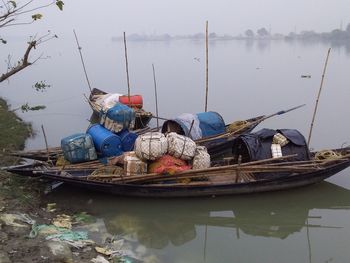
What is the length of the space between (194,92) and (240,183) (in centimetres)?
1433

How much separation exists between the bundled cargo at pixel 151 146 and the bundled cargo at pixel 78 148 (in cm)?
120

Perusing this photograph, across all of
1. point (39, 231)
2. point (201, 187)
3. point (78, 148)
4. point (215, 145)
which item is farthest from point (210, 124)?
point (39, 231)

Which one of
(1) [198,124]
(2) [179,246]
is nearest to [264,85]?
(1) [198,124]

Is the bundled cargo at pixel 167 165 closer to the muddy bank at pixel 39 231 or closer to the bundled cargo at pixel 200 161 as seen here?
the bundled cargo at pixel 200 161

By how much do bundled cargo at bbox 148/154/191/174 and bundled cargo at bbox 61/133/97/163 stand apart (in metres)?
1.36

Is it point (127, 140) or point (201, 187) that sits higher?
point (127, 140)

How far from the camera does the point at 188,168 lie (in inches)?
311

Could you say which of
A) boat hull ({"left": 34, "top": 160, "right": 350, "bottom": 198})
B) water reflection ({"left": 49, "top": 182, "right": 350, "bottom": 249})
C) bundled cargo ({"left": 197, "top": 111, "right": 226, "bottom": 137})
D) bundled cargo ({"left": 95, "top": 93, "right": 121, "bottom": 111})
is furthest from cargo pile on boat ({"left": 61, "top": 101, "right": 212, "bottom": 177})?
bundled cargo ({"left": 95, "top": 93, "right": 121, "bottom": 111})

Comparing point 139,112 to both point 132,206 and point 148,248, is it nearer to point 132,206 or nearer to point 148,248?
point 132,206

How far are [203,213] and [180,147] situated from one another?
1.28 meters

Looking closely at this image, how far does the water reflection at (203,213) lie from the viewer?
720 cm

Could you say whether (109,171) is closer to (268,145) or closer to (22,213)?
(22,213)

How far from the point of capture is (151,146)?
754cm

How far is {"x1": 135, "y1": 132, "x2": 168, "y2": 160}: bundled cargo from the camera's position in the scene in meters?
7.55
